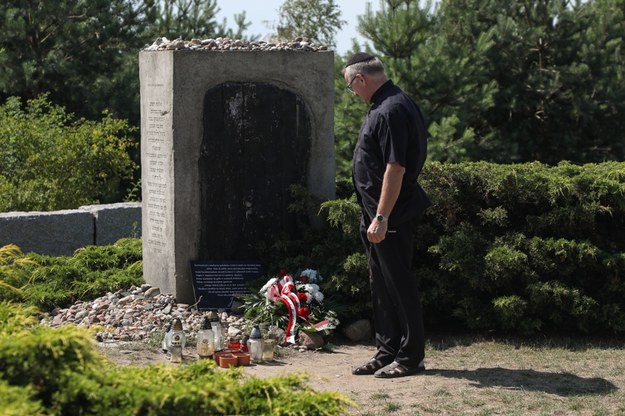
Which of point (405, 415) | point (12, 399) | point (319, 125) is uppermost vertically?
point (319, 125)

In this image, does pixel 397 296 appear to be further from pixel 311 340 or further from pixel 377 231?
pixel 311 340

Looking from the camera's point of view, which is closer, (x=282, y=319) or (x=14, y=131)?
(x=282, y=319)

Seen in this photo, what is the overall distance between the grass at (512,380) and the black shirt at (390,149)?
3.58ft

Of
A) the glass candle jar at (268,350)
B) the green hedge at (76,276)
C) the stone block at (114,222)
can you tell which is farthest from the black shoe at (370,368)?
the stone block at (114,222)

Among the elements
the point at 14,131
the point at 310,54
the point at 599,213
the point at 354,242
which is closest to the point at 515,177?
the point at 599,213

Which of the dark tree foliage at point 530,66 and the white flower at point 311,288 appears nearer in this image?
the white flower at point 311,288

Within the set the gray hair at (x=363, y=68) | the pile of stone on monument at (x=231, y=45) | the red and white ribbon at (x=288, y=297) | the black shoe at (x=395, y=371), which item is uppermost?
the pile of stone on monument at (x=231, y=45)

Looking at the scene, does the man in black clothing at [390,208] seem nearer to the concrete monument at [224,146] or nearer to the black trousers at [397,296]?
the black trousers at [397,296]

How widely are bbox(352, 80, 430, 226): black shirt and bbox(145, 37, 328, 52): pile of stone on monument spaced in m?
2.31

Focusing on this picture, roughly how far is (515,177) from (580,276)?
88 centimetres

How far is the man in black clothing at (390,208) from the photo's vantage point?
23.1 ft

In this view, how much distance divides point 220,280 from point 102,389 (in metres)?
5.17

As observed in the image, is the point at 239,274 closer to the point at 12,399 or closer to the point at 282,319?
the point at 282,319

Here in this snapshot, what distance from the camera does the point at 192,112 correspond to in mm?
9078
